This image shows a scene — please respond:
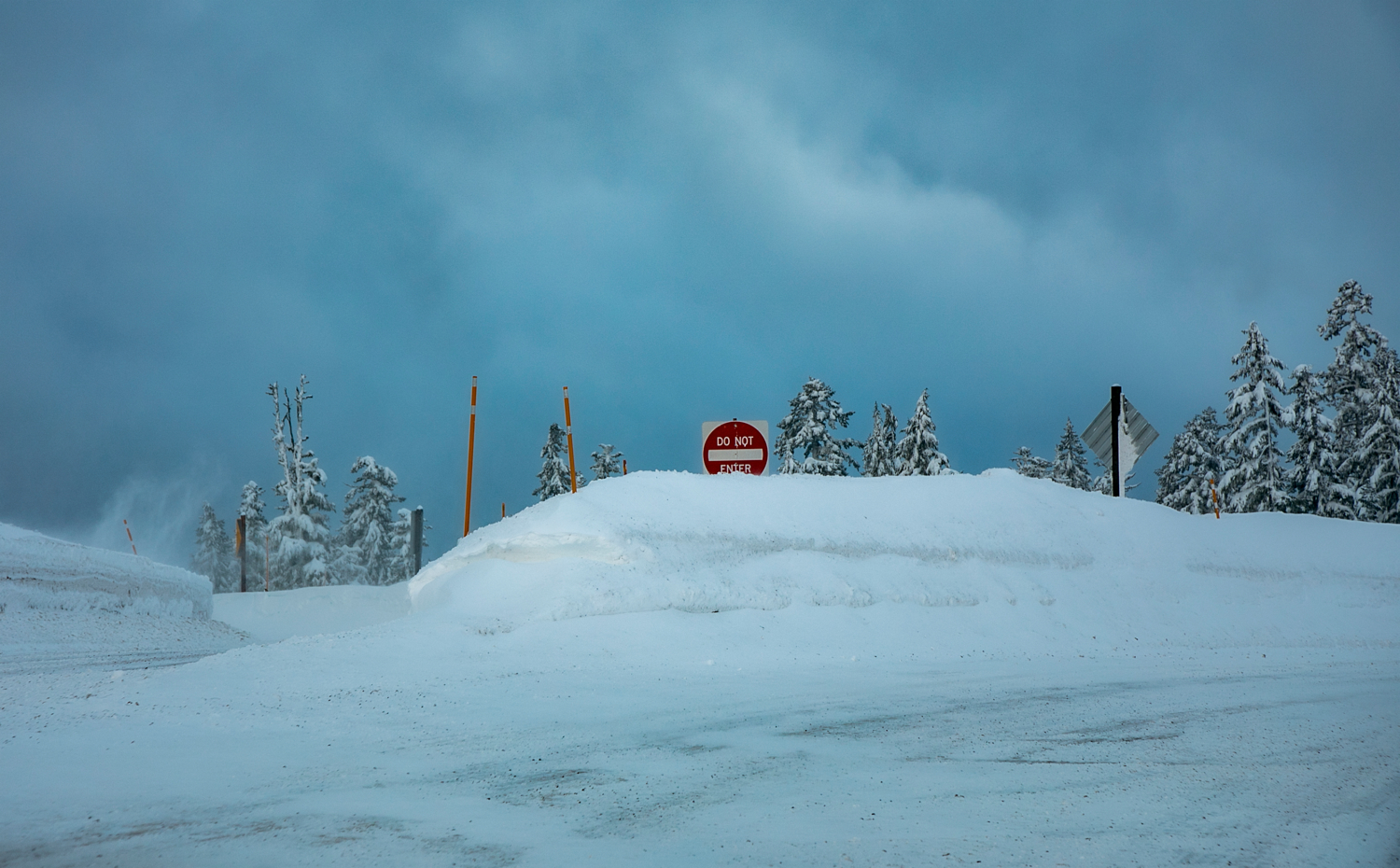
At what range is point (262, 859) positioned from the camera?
10.2 ft

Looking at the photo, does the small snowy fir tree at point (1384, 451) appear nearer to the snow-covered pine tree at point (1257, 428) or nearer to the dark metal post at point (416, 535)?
the snow-covered pine tree at point (1257, 428)

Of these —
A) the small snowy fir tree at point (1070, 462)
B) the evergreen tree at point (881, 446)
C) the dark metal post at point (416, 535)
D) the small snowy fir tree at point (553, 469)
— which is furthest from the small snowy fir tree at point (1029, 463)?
the dark metal post at point (416, 535)

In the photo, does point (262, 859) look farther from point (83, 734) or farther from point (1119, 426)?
point (1119, 426)

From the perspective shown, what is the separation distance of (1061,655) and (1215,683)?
2206 mm

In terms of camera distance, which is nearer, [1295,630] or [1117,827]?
[1117,827]

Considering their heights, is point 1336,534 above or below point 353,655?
above

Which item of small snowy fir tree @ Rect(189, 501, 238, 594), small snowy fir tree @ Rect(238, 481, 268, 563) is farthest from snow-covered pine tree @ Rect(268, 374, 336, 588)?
small snowy fir tree @ Rect(189, 501, 238, 594)

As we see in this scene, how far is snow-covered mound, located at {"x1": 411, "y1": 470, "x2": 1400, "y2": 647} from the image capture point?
10164 millimetres

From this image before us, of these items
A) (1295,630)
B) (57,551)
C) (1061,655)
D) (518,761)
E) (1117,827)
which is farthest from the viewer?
(57,551)

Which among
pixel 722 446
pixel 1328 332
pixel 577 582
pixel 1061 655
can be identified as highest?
pixel 1328 332

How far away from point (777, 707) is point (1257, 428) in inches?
1088

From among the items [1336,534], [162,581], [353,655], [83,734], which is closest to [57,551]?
[162,581]

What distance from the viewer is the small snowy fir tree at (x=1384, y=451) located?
88.0ft

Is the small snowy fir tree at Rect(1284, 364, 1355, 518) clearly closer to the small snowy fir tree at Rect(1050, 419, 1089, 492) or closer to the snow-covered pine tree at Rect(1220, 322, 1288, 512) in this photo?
the snow-covered pine tree at Rect(1220, 322, 1288, 512)
